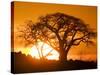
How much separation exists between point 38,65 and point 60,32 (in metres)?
0.45

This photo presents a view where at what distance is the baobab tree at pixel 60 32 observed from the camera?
2.64 m

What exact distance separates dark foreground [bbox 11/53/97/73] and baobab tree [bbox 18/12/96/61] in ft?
0.30

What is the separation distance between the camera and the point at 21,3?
2.56 m

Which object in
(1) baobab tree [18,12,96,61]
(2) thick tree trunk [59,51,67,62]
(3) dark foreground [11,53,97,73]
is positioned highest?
(1) baobab tree [18,12,96,61]

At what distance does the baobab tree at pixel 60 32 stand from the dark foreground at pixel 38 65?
0.30 feet

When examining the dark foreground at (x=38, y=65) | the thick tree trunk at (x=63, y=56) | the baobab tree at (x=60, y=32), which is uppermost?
the baobab tree at (x=60, y=32)

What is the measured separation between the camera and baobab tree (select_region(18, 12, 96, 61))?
8.65 feet

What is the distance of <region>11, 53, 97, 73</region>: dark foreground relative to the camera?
2.54 m

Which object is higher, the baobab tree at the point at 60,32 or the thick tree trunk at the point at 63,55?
the baobab tree at the point at 60,32

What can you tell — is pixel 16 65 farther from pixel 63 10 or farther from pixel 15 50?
pixel 63 10

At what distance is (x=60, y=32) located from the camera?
108 inches

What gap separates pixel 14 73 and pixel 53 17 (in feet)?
2.48

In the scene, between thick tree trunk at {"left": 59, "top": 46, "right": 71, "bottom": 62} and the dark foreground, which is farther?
thick tree trunk at {"left": 59, "top": 46, "right": 71, "bottom": 62}

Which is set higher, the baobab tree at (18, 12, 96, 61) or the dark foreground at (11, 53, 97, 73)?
the baobab tree at (18, 12, 96, 61)
